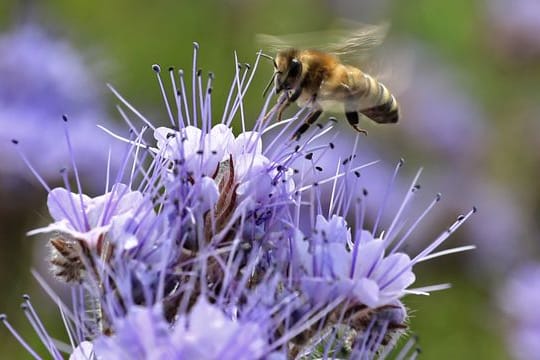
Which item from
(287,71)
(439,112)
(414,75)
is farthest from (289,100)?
(414,75)

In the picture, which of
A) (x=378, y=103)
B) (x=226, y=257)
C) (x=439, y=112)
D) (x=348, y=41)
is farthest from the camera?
(x=439, y=112)

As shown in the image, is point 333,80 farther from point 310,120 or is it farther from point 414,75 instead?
Result: point 414,75

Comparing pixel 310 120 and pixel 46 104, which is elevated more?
pixel 310 120

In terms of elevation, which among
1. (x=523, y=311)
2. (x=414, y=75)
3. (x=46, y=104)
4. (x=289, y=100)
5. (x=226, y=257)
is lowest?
(x=523, y=311)

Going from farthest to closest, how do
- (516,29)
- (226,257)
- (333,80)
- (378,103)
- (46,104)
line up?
(516,29) < (46,104) < (378,103) < (333,80) < (226,257)

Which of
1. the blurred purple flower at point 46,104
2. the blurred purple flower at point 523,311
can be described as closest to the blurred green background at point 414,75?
the blurred purple flower at point 523,311

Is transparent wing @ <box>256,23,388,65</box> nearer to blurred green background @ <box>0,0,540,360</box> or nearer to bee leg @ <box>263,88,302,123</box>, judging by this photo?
bee leg @ <box>263,88,302,123</box>

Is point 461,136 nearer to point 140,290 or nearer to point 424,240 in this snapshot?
point 424,240
